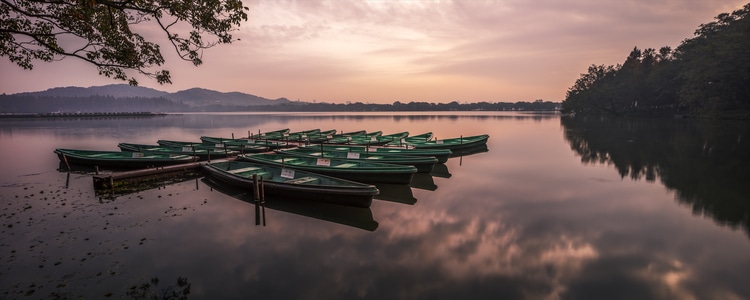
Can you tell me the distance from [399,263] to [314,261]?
2664mm

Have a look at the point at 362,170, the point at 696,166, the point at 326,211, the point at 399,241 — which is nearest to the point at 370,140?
the point at 362,170

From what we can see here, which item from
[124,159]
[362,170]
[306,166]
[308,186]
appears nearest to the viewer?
[308,186]

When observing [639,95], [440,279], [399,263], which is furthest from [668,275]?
[639,95]

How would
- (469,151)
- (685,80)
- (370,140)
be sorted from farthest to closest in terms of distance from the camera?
(685,80) → (370,140) → (469,151)

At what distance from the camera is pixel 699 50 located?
62.5 metres

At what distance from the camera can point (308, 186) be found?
1406 cm

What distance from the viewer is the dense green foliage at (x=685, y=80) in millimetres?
54706

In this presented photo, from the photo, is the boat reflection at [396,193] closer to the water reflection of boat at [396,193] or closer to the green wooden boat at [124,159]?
the water reflection of boat at [396,193]

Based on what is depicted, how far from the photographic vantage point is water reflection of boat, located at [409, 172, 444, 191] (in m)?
19.7

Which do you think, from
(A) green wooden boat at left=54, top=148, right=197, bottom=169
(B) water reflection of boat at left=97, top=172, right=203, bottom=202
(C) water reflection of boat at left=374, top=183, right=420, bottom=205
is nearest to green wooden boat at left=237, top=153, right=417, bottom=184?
(C) water reflection of boat at left=374, top=183, right=420, bottom=205

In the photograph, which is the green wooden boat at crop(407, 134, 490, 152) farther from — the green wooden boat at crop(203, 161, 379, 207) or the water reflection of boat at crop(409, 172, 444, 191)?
the green wooden boat at crop(203, 161, 379, 207)

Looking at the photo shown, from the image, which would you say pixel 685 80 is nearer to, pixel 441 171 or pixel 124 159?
pixel 441 171

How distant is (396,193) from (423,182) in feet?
12.0

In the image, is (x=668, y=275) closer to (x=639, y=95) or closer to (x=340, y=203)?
(x=340, y=203)
